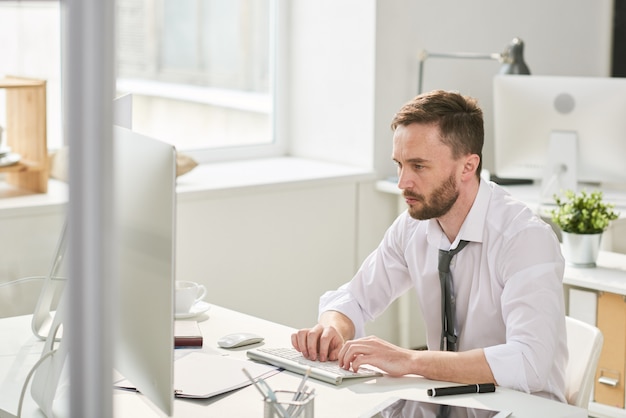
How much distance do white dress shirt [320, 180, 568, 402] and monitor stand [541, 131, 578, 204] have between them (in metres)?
1.47

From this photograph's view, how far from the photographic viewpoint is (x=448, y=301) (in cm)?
215

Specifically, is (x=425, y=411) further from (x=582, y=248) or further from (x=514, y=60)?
(x=514, y=60)

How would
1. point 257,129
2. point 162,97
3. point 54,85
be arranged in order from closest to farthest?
1. point 54,85
2. point 162,97
3. point 257,129

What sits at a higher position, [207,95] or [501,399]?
[207,95]

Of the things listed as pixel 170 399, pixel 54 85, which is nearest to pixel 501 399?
pixel 170 399

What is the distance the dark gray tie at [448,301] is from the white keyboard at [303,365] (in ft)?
0.82

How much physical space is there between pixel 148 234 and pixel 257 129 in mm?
2816

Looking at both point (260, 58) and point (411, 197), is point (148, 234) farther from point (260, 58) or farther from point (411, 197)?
point (260, 58)

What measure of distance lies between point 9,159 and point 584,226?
2.26 metres

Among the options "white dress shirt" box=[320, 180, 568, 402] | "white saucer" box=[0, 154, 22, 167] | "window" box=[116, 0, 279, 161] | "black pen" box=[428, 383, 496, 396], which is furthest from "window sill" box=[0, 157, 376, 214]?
"white saucer" box=[0, 154, 22, 167]

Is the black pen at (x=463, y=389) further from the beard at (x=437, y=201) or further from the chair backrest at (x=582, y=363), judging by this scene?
the beard at (x=437, y=201)

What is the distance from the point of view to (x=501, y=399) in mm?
1822

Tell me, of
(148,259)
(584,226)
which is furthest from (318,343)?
(584,226)

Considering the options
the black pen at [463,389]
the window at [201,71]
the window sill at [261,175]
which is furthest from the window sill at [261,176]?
the black pen at [463,389]
